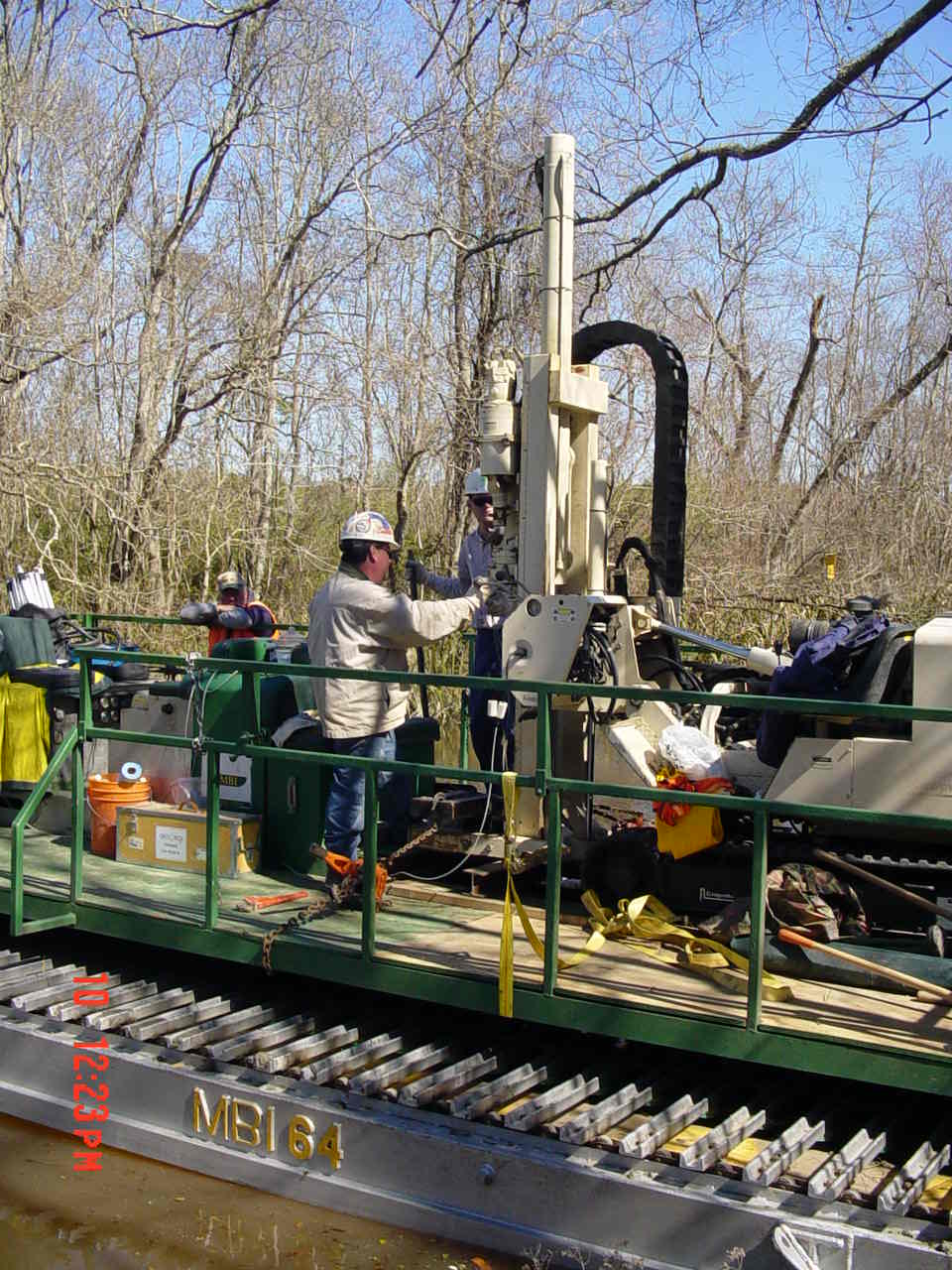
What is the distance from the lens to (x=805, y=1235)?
379 cm

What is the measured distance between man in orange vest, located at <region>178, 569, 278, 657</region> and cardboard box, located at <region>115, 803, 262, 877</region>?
1.21 meters

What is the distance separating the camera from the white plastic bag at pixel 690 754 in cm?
546

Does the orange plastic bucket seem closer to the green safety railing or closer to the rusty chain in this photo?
the green safety railing

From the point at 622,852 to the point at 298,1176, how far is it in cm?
181

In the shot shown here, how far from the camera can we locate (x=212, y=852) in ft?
18.1

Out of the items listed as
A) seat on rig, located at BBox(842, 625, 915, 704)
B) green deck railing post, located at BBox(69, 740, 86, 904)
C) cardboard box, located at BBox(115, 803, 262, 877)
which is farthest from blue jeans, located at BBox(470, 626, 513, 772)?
seat on rig, located at BBox(842, 625, 915, 704)

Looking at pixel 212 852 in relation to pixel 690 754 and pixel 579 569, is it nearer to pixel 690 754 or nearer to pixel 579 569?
pixel 690 754

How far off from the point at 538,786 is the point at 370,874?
2.64 feet

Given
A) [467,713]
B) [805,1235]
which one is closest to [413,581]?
[467,713]

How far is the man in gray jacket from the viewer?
234 inches

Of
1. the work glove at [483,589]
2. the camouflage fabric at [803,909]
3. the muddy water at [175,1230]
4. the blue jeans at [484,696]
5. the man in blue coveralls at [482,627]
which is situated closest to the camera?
the muddy water at [175,1230]

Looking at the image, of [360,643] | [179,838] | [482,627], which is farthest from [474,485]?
[179,838]
